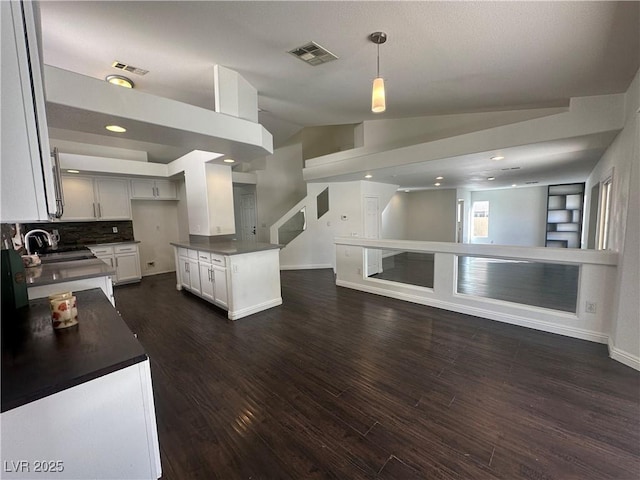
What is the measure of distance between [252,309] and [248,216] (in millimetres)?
5147

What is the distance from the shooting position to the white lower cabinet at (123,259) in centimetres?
543

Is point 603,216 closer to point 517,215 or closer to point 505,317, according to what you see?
point 505,317

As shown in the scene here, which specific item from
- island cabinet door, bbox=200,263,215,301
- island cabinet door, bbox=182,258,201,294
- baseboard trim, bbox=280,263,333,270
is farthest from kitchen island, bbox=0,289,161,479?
baseboard trim, bbox=280,263,333,270

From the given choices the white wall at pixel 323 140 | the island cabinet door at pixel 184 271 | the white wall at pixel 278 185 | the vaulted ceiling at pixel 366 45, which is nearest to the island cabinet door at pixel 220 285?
the island cabinet door at pixel 184 271

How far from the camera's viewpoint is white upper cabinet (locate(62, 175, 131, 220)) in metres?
5.24

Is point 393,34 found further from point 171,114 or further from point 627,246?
point 627,246

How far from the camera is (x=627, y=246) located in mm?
2387

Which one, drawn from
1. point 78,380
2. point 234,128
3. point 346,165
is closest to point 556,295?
point 346,165

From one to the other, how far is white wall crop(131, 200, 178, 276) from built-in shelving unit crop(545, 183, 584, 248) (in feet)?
37.1

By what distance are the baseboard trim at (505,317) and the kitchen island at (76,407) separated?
3.67 meters

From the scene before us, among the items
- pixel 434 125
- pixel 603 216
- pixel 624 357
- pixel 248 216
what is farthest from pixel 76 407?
pixel 248 216

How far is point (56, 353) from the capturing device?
1.11 metres

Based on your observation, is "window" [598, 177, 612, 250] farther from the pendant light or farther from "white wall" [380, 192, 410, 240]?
"white wall" [380, 192, 410, 240]

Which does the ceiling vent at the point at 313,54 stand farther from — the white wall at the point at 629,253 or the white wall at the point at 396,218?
the white wall at the point at 396,218
